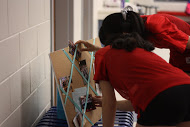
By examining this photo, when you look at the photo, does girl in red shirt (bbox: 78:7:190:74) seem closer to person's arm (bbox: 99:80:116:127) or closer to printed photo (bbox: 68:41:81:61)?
printed photo (bbox: 68:41:81:61)

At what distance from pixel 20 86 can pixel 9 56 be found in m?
0.28

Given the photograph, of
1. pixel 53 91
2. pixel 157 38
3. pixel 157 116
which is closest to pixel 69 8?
pixel 53 91

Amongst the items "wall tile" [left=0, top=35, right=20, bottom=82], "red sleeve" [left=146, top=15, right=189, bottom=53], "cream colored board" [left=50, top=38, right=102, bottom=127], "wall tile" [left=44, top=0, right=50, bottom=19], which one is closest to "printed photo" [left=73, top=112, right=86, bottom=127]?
"cream colored board" [left=50, top=38, right=102, bottom=127]

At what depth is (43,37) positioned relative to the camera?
7.85ft

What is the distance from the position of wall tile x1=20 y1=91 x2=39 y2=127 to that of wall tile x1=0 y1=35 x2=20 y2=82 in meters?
0.33

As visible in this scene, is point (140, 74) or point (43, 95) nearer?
point (140, 74)

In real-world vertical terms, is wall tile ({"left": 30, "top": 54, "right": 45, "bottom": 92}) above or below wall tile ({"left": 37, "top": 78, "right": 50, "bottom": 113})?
above

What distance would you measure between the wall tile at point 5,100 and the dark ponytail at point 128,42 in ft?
1.99

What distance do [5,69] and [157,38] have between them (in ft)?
3.23

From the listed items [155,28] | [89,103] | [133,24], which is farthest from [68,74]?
[155,28]

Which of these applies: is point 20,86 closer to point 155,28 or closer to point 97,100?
point 97,100

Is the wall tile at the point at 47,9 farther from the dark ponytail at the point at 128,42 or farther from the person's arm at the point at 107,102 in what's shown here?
the person's arm at the point at 107,102

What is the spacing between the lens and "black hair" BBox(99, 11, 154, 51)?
1687 mm

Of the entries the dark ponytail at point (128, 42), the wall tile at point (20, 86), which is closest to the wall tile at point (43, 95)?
the wall tile at point (20, 86)
